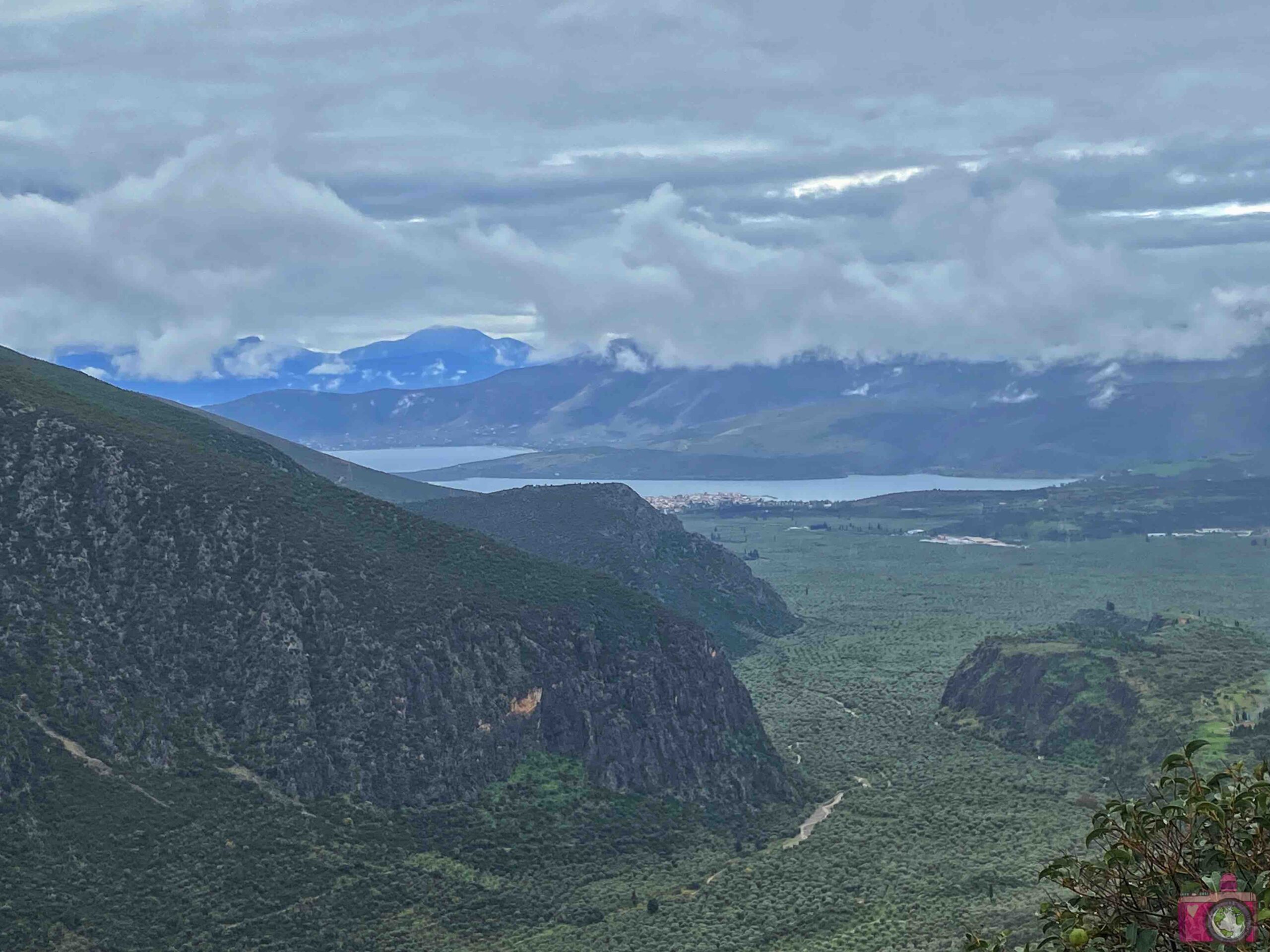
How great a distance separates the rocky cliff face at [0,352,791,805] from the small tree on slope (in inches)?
2731

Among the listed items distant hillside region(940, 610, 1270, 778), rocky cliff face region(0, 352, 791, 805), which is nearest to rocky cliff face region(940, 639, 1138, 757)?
distant hillside region(940, 610, 1270, 778)

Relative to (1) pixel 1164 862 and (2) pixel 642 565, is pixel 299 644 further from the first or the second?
(2) pixel 642 565

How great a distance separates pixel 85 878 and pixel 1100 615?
154 meters

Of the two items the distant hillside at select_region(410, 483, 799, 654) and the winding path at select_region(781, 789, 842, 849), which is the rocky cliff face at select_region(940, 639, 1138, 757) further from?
the distant hillside at select_region(410, 483, 799, 654)

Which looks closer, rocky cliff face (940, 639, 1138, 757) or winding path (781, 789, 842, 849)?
winding path (781, 789, 842, 849)

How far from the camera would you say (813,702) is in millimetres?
143875

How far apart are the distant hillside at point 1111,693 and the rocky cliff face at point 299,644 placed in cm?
2938

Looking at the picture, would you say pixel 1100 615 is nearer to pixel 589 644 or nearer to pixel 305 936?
pixel 589 644

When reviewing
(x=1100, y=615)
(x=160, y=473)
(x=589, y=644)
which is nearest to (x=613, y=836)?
(x=589, y=644)

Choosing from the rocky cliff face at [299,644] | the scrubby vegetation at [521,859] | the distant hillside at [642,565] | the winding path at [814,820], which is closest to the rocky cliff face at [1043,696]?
the scrubby vegetation at [521,859]

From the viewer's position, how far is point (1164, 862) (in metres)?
27.0

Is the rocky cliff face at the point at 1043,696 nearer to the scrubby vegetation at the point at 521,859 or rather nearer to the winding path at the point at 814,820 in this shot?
the scrubby vegetation at the point at 521,859

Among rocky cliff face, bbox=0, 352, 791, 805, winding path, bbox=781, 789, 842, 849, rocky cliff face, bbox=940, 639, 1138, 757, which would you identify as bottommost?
winding path, bbox=781, 789, 842, 849

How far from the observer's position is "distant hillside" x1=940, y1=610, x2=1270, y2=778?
117688 mm
